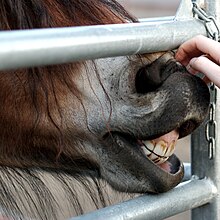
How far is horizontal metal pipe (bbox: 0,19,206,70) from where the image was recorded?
2.46 ft

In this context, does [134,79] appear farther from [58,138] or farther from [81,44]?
[81,44]

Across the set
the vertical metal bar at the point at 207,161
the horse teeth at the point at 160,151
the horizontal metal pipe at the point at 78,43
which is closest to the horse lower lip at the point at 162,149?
the horse teeth at the point at 160,151

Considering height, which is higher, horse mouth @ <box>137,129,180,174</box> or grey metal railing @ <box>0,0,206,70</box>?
grey metal railing @ <box>0,0,206,70</box>

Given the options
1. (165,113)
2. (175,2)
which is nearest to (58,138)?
(165,113)

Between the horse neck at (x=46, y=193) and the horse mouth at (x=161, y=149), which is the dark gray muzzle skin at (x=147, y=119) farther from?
the horse neck at (x=46, y=193)

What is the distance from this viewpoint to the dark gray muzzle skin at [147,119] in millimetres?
1173

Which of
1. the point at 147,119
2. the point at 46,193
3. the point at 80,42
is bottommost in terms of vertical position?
the point at 46,193

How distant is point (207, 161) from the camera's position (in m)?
1.31

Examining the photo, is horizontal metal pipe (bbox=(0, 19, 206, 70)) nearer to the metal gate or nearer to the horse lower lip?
the metal gate

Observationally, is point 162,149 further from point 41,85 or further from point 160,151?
point 41,85

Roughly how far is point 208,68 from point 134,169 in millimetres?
233

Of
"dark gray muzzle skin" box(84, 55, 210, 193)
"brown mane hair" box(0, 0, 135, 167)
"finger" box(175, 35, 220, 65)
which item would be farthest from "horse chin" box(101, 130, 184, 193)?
"finger" box(175, 35, 220, 65)

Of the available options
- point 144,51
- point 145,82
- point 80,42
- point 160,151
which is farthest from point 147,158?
point 80,42

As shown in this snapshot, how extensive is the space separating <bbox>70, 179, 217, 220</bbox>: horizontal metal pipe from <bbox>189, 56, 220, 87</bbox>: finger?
0.74 ft
